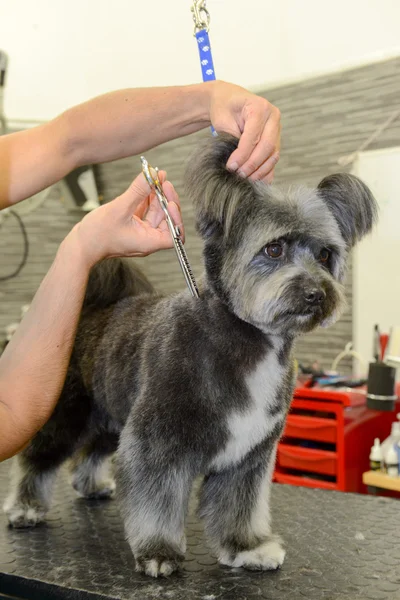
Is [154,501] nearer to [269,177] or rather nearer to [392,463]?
[269,177]

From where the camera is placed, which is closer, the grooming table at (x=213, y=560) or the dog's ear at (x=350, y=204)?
the grooming table at (x=213, y=560)

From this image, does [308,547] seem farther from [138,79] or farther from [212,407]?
[138,79]

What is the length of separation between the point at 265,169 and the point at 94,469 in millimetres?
925

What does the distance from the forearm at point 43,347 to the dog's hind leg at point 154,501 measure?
20 cm

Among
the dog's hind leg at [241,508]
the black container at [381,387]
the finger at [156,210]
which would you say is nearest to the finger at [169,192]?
the finger at [156,210]

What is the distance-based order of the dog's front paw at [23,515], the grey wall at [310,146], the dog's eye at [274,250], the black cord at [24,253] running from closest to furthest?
1. the dog's eye at [274,250]
2. the dog's front paw at [23,515]
3. the grey wall at [310,146]
4. the black cord at [24,253]

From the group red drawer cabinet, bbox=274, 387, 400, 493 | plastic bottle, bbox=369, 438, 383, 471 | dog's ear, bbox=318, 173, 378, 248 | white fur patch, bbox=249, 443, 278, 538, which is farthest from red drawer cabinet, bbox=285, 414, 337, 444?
dog's ear, bbox=318, 173, 378, 248

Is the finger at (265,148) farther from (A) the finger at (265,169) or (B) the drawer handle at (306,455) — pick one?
(B) the drawer handle at (306,455)

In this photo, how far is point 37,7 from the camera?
12.5ft

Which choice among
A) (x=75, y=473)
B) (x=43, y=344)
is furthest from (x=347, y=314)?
(x=43, y=344)

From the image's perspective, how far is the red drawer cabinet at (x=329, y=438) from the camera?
229 centimetres

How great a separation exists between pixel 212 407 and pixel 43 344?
0.30 metres

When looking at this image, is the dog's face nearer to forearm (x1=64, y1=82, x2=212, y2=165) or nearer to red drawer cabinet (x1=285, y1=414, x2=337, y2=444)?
forearm (x1=64, y1=82, x2=212, y2=165)

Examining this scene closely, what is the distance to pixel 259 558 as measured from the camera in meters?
1.17
